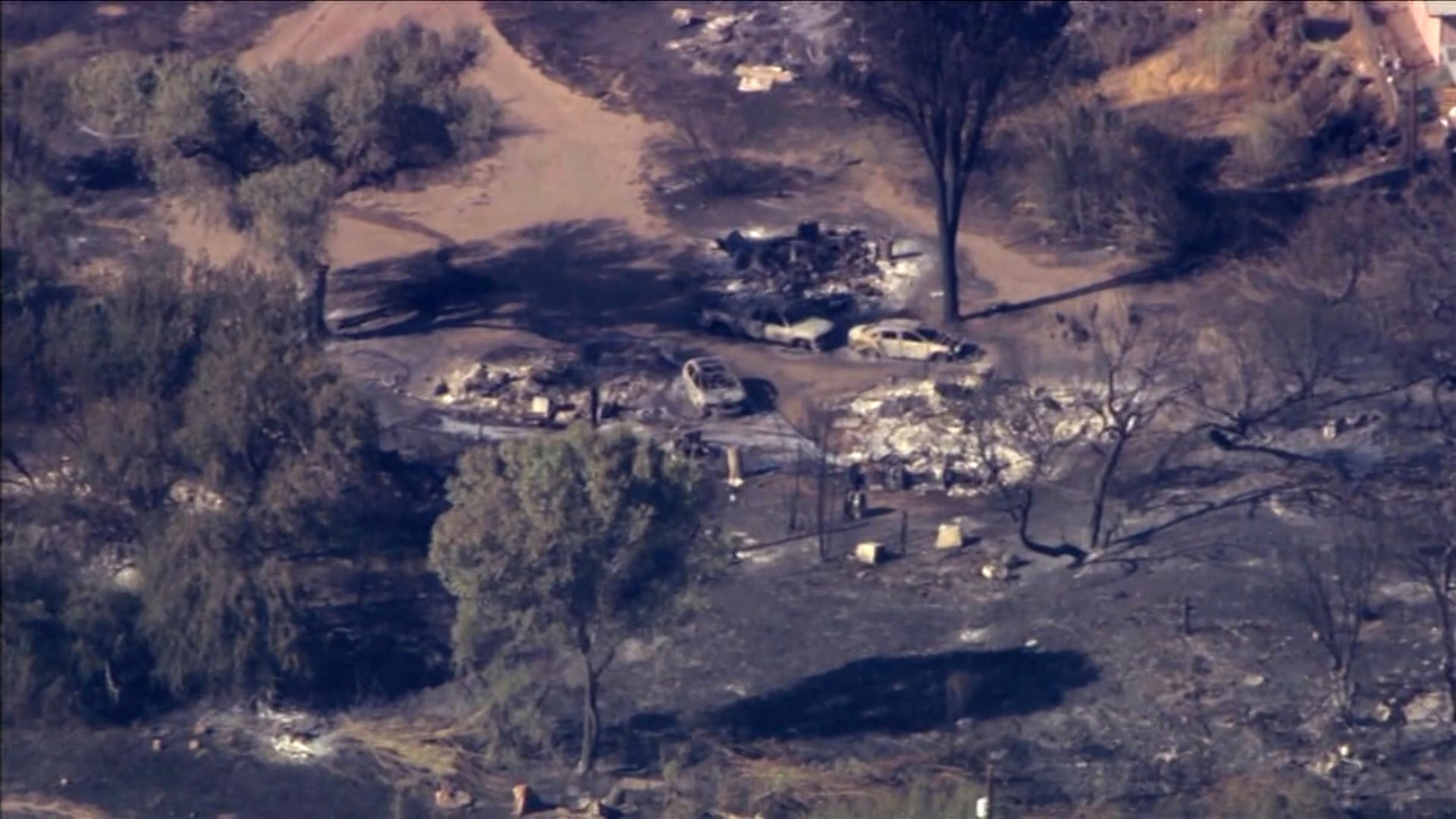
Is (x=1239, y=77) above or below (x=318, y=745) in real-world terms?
above

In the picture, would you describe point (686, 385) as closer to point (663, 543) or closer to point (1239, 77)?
point (663, 543)

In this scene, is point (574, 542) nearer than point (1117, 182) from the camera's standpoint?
Yes

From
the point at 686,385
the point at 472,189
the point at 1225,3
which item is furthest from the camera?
the point at 1225,3

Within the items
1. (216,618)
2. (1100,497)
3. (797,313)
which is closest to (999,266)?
(797,313)

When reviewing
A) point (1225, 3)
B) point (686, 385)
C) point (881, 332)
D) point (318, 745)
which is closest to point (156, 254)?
point (686, 385)

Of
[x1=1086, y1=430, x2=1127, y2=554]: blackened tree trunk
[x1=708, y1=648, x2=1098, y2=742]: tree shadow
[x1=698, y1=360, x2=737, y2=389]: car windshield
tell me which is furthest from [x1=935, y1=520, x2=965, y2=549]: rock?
[x1=698, y1=360, x2=737, y2=389]: car windshield

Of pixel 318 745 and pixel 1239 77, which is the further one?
pixel 1239 77

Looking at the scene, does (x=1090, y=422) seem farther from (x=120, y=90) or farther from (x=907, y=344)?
(x=120, y=90)
